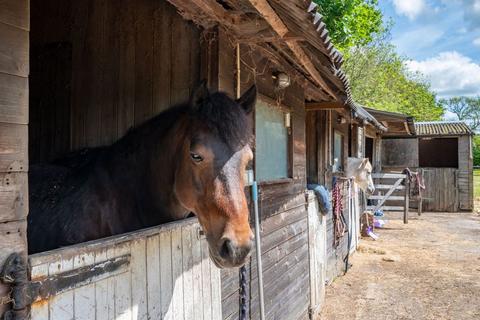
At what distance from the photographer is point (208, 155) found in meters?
1.89

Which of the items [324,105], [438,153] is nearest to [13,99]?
[324,105]

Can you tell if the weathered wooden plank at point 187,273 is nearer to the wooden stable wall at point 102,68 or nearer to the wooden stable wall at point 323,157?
the wooden stable wall at point 102,68

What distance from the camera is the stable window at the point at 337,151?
764 centimetres

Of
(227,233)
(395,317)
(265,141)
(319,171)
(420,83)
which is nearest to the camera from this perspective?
(227,233)

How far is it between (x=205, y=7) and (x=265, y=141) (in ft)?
5.58

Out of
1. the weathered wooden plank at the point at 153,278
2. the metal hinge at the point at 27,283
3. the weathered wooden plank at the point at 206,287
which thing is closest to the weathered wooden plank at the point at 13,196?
the metal hinge at the point at 27,283

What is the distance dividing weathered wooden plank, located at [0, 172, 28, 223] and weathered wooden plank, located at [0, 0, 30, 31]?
1.64ft

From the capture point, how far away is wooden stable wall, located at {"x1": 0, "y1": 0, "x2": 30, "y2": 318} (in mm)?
1248

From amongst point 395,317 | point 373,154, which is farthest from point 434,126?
point 395,317

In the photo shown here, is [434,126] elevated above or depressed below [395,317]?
above

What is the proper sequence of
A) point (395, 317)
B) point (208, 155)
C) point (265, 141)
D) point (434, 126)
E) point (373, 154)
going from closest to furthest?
point (208, 155)
point (265, 141)
point (395, 317)
point (373, 154)
point (434, 126)

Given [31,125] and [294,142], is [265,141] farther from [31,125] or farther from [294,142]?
[31,125]

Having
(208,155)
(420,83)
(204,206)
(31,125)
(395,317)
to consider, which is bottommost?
(395,317)

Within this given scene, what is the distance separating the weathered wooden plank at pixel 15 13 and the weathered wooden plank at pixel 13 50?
16mm
